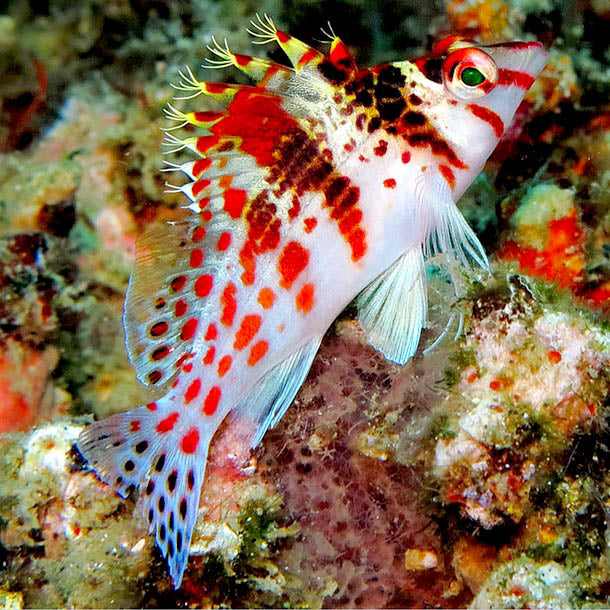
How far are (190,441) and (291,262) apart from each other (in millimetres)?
952

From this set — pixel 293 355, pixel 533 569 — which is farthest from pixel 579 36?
pixel 533 569

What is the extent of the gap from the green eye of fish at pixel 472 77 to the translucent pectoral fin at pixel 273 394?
1431 millimetres

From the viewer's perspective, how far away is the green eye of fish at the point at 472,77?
→ 2.56 m

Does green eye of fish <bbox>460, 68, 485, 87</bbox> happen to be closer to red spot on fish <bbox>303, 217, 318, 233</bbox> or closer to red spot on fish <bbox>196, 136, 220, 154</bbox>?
red spot on fish <bbox>303, 217, 318, 233</bbox>

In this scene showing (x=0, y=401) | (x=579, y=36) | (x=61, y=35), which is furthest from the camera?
(x=61, y=35)

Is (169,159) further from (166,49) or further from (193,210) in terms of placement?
(193,210)

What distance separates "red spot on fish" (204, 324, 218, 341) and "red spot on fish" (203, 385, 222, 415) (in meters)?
0.23

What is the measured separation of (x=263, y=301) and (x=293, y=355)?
0.35m

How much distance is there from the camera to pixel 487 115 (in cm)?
268

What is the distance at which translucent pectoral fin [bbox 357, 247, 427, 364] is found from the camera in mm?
2645

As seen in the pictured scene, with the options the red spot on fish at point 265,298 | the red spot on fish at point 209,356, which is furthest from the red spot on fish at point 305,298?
the red spot on fish at point 209,356

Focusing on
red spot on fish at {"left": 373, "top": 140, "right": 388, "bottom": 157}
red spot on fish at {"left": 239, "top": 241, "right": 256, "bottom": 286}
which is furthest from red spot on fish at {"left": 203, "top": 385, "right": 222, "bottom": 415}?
red spot on fish at {"left": 373, "top": 140, "right": 388, "bottom": 157}

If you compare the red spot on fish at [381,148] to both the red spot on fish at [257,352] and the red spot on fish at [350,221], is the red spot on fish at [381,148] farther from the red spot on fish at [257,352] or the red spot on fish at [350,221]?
the red spot on fish at [257,352]

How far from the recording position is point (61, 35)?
6.49m
